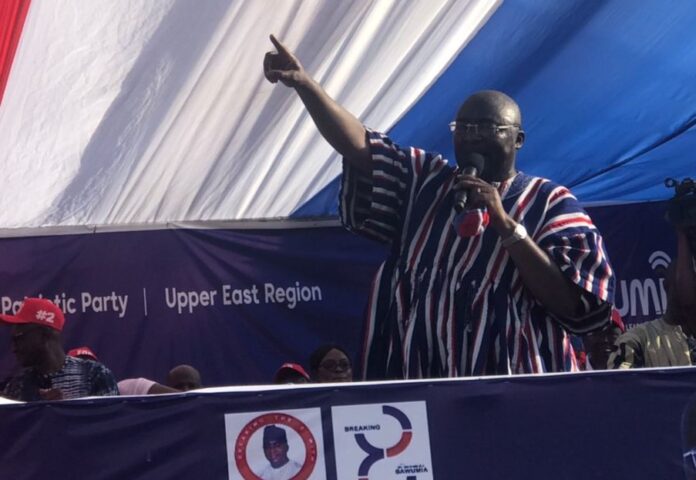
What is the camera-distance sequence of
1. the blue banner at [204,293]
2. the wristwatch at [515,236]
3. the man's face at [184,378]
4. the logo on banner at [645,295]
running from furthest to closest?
the logo on banner at [645,295]
the blue banner at [204,293]
the man's face at [184,378]
the wristwatch at [515,236]

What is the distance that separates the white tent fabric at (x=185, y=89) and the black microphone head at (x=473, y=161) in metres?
1.89

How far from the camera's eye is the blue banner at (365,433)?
12.1ft

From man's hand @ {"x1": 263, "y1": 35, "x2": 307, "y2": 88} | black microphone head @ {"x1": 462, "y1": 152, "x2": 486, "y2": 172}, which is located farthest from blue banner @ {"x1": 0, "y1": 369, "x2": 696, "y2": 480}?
man's hand @ {"x1": 263, "y1": 35, "x2": 307, "y2": 88}

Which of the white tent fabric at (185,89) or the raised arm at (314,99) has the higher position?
the white tent fabric at (185,89)

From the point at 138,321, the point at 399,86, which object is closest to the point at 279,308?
the point at 138,321

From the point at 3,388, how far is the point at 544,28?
292 centimetres

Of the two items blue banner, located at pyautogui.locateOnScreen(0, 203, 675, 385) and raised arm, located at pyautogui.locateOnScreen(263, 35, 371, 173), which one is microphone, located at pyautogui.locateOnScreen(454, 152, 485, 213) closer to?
raised arm, located at pyautogui.locateOnScreen(263, 35, 371, 173)

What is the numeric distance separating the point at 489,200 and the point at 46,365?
2496 mm

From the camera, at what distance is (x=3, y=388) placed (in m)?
5.79

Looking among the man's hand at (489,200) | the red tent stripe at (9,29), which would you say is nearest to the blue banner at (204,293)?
the red tent stripe at (9,29)

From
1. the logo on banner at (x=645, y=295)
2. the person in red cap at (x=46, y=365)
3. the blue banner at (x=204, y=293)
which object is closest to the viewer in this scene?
the person in red cap at (x=46, y=365)

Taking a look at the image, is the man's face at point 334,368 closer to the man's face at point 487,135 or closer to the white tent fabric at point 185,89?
the white tent fabric at point 185,89

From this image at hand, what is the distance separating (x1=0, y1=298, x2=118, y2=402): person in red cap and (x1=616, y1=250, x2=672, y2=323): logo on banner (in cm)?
277

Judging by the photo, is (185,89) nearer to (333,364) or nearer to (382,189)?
(333,364)
